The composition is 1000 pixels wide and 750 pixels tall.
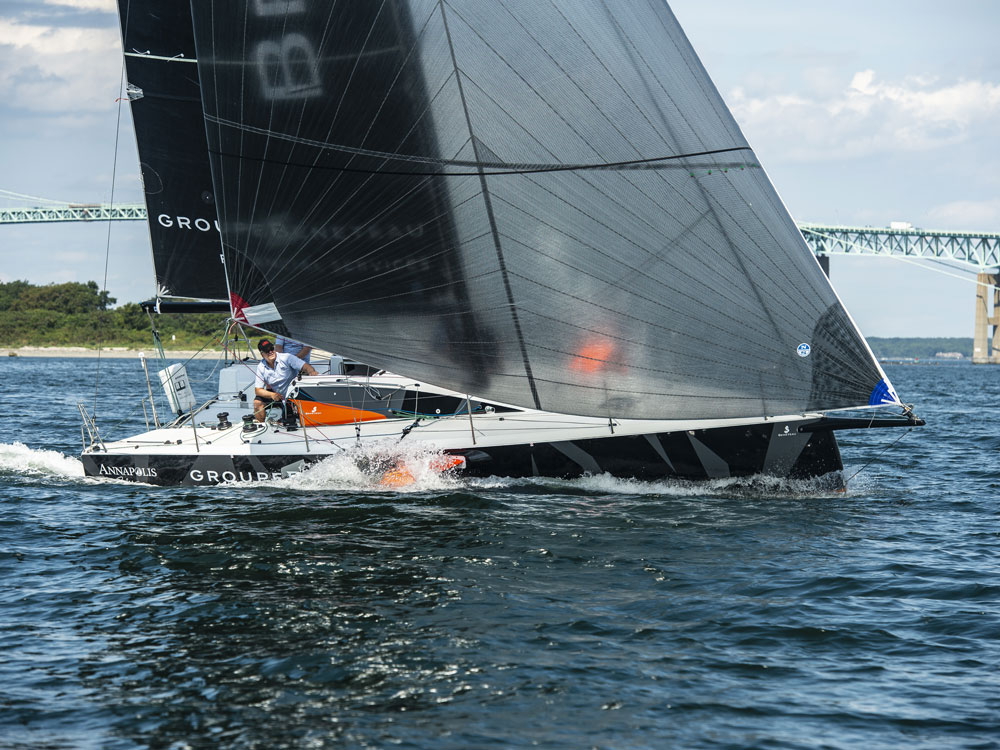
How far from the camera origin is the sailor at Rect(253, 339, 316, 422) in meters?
10.0

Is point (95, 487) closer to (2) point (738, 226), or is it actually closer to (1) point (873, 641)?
(2) point (738, 226)

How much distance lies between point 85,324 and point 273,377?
189 feet

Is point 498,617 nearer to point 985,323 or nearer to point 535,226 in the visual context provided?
point 535,226

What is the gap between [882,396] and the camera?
323 inches

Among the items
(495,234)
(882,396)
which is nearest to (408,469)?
(495,234)

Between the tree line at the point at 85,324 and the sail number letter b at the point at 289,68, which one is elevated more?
the tree line at the point at 85,324

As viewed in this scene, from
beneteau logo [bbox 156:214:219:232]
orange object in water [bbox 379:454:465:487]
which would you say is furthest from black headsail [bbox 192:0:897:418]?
beneteau logo [bbox 156:214:219:232]

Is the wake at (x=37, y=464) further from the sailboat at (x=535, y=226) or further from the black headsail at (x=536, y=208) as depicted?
the black headsail at (x=536, y=208)

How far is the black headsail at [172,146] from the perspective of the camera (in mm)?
12188

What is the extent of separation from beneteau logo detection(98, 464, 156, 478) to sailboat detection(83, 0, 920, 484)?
76.4 inches

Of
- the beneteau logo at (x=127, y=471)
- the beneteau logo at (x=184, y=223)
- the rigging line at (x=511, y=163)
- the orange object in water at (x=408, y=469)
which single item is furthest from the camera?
the beneteau logo at (x=184, y=223)

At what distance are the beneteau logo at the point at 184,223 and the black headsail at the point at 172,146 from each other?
1 cm

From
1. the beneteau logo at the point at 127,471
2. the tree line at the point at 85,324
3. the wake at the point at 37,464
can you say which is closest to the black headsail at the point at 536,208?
the beneteau logo at the point at 127,471

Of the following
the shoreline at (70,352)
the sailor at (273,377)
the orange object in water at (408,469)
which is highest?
the shoreline at (70,352)
